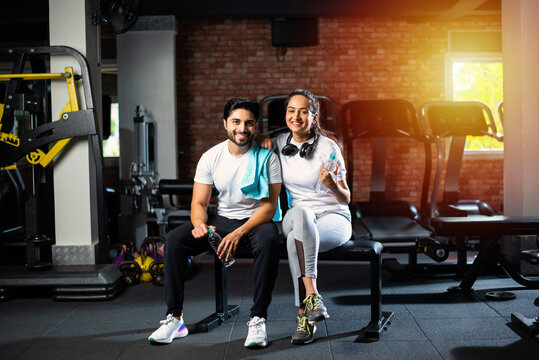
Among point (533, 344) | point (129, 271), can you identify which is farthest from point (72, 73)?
point (533, 344)

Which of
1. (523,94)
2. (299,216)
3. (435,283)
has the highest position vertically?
(523,94)

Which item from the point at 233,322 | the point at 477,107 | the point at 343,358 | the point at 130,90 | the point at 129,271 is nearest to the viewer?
the point at 343,358

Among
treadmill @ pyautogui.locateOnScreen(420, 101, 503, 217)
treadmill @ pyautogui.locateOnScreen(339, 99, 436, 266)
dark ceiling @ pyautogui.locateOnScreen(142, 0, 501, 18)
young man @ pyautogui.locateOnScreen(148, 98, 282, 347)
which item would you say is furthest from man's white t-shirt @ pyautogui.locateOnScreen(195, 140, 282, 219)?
dark ceiling @ pyautogui.locateOnScreen(142, 0, 501, 18)

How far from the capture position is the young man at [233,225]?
8.44 ft

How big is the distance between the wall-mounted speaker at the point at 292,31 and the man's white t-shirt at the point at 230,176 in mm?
3502

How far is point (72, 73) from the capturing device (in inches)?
144

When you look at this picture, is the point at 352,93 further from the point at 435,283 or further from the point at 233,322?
the point at 233,322

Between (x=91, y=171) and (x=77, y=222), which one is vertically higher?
(x=91, y=171)

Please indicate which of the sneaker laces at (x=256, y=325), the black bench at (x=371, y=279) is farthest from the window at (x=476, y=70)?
the sneaker laces at (x=256, y=325)

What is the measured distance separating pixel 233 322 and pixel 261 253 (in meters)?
0.62

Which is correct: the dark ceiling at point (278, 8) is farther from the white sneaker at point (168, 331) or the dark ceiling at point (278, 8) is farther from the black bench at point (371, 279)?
the white sneaker at point (168, 331)

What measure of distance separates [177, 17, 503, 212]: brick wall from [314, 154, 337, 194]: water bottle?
11.7ft

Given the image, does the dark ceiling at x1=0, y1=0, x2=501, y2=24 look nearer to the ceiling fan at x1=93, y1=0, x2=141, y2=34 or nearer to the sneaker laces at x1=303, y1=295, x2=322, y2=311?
the ceiling fan at x1=93, y1=0, x2=141, y2=34

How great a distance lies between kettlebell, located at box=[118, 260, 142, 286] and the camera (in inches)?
153
